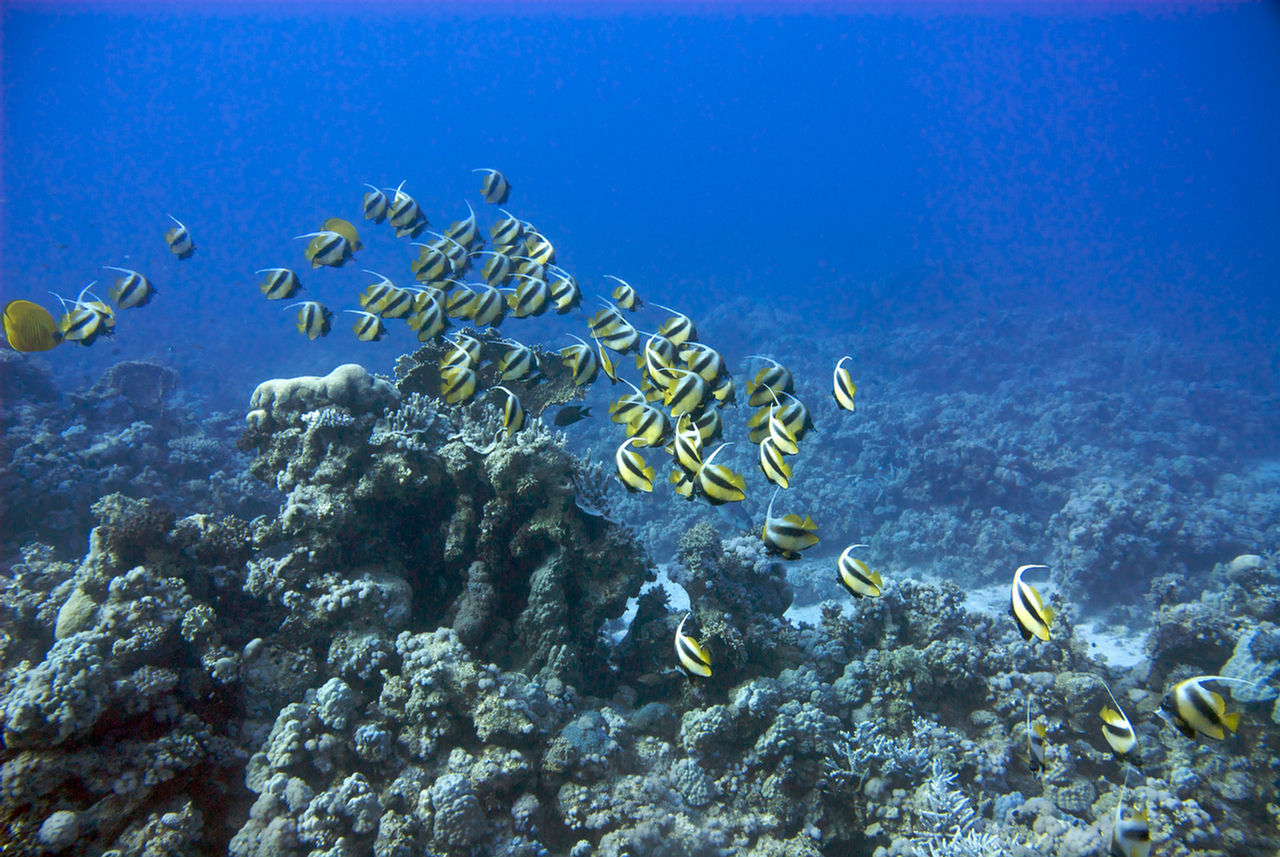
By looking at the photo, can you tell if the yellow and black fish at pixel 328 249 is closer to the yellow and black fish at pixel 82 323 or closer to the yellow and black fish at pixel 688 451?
the yellow and black fish at pixel 82 323

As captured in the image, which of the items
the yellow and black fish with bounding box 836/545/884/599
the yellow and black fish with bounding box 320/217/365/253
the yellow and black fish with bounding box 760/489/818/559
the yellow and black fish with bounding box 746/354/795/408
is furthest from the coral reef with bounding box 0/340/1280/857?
the yellow and black fish with bounding box 760/489/818/559

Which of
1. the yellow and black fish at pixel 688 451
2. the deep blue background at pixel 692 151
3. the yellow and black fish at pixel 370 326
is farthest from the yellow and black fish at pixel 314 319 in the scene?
the deep blue background at pixel 692 151

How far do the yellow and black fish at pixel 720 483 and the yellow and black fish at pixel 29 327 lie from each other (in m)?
5.16

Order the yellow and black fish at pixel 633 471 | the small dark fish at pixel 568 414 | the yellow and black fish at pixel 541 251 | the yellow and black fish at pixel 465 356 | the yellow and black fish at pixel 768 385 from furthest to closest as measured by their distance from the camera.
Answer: the yellow and black fish at pixel 541 251, the small dark fish at pixel 568 414, the yellow and black fish at pixel 465 356, the yellow and black fish at pixel 768 385, the yellow and black fish at pixel 633 471

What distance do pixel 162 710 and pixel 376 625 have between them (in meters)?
1.29

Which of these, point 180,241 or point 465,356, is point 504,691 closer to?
point 465,356

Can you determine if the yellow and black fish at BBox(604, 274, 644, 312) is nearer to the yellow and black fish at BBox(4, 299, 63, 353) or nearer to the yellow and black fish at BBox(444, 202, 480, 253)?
the yellow and black fish at BBox(444, 202, 480, 253)

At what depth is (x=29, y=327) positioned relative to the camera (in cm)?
409

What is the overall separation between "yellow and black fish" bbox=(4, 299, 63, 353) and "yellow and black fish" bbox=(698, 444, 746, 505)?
5.16 meters

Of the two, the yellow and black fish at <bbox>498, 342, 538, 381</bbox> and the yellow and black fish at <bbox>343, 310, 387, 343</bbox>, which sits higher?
the yellow and black fish at <bbox>343, 310, 387, 343</bbox>

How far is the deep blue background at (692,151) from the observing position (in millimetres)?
45125

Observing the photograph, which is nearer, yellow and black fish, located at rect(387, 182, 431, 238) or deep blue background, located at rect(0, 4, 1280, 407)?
yellow and black fish, located at rect(387, 182, 431, 238)

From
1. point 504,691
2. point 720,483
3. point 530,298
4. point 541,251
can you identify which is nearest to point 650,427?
point 720,483

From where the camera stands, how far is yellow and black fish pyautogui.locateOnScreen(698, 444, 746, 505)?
8.80 ft
